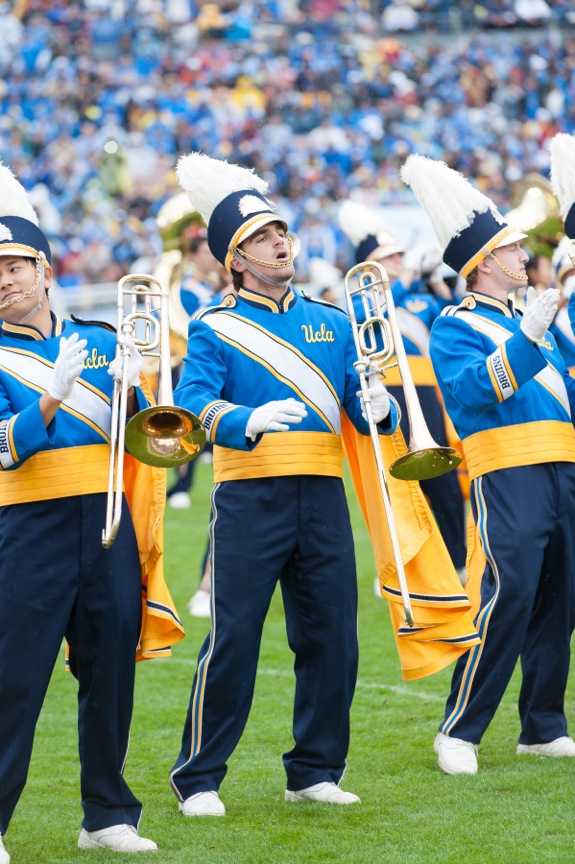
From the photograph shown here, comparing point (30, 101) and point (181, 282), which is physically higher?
point (30, 101)

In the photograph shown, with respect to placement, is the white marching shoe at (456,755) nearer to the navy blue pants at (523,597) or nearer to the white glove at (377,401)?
the navy blue pants at (523,597)

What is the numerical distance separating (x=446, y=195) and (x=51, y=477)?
1998 mm

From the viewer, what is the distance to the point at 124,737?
4.38 m

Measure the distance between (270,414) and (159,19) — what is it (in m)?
20.4

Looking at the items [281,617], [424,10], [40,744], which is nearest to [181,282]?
[281,617]

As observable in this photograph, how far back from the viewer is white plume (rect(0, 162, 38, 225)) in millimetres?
4480

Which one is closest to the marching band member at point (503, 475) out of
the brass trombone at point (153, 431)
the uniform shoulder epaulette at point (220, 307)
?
the uniform shoulder epaulette at point (220, 307)

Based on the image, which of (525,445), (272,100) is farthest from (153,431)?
(272,100)

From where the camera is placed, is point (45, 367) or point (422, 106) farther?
point (422, 106)

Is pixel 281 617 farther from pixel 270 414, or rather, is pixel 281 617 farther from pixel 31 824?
pixel 270 414

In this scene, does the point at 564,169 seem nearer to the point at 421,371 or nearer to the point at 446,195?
the point at 446,195

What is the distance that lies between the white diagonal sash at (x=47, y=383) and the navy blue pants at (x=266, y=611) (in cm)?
58

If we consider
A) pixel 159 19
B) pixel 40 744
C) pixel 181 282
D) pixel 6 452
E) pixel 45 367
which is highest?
pixel 159 19

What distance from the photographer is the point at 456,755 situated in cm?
504
